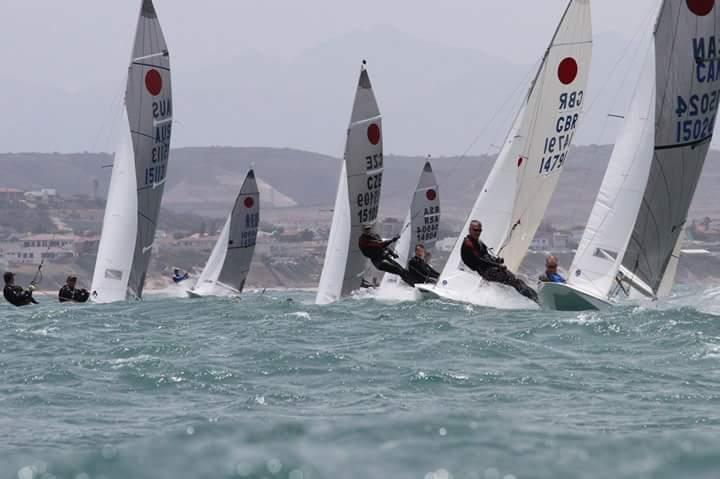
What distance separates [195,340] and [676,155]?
7840 millimetres

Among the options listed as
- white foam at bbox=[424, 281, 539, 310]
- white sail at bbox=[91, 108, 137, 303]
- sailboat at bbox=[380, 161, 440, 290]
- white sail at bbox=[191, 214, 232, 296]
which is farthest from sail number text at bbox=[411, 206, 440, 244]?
white foam at bbox=[424, 281, 539, 310]

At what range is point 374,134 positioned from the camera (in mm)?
26922

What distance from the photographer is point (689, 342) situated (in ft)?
44.8

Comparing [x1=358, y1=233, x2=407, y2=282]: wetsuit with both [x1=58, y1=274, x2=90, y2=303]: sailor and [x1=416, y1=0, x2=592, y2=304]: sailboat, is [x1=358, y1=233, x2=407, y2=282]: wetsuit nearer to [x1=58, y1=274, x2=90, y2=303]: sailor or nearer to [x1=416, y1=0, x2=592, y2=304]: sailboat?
[x1=416, y1=0, x2=592, y2=304]: sailboat

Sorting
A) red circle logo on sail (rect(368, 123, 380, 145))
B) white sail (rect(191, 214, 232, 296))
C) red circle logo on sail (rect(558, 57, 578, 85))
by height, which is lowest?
white sail (rect(191, 214, 232, 296))

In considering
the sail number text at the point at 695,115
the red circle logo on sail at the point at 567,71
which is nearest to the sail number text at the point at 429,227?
the red circle logo on sail at the point at 567,71

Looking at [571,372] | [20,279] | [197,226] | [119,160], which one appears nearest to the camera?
[571,372]

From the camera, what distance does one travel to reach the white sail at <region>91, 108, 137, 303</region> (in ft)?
82.7

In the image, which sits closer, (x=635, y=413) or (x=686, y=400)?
(x=635, y=413)

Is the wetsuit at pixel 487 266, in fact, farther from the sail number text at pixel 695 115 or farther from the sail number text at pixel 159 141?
the sail number text at pixel 159 141

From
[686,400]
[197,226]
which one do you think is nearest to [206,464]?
[686,400]

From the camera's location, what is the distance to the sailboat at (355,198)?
85.0ft

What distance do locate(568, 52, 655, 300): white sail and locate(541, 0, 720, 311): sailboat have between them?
0.05 feet

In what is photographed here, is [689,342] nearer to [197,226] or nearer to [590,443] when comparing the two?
[590,443]
